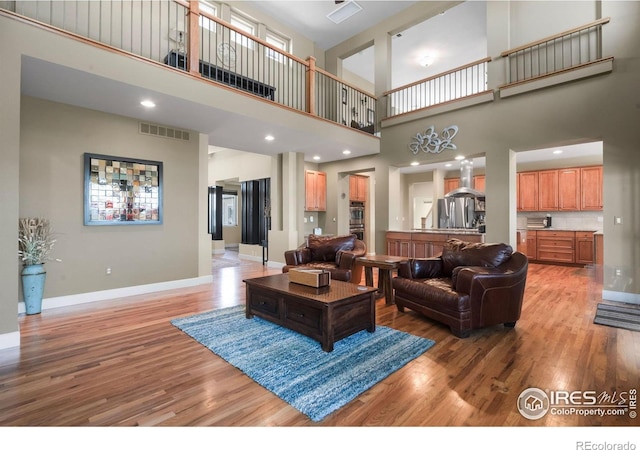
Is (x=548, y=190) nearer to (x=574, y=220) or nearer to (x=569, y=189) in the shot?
(x=569, y=189)

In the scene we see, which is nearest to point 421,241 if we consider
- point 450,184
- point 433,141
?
point 433,141

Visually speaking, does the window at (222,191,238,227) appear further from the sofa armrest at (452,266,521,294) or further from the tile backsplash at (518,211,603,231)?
the sofa armrest at (452,266,521,294)

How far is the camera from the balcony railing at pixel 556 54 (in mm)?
A: 4719

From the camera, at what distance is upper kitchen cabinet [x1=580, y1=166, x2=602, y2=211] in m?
7.49

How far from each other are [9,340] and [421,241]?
20.9ft

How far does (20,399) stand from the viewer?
1.94 metres

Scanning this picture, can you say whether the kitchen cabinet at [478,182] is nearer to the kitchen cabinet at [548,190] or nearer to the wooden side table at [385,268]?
the kitchen cabinet at [548,190]

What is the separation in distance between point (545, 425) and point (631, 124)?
462cm

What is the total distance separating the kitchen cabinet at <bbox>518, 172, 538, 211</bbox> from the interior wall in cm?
835

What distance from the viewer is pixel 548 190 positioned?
26.8ft

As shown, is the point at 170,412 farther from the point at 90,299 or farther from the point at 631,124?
the point at 631,124

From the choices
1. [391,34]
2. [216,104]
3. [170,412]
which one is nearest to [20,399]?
[170,412]

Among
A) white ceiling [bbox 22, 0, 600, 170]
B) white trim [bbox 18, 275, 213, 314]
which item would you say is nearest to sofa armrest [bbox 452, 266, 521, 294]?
white ceiling [bbox 22, 0, 600, 170]

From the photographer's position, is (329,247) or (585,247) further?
(585,247)
